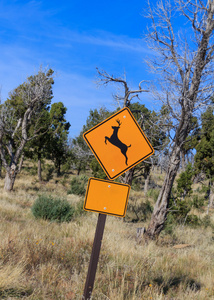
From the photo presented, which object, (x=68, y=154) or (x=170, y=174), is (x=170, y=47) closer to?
(x=170, y=174)

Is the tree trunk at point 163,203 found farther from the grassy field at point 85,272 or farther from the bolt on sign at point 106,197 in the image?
the bolt on sign at point 106,197

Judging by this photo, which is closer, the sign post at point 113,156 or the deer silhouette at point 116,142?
the sign post at point 113,156

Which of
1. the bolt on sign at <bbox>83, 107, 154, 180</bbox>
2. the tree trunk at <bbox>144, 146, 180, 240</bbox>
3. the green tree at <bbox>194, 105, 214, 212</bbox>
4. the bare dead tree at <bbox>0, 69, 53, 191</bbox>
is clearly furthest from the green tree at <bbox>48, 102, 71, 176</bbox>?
the bolt on sign at <bbox>83, 107, 154, 180</bbox>

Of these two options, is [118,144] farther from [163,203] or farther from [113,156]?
[163,203]

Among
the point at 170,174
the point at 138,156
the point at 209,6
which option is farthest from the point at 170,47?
the point at 138,156

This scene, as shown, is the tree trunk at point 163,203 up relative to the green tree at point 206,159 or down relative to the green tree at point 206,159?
down

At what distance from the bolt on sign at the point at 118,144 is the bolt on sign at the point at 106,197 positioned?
0.55ft

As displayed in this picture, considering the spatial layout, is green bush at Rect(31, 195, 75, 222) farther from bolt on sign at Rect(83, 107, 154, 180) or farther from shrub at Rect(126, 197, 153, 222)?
bolt on sign at Rect(83, 107, 154, 180)

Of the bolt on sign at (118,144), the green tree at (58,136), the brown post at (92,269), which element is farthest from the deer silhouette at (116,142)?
the green tree at (58,136)

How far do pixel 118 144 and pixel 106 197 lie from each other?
68cm

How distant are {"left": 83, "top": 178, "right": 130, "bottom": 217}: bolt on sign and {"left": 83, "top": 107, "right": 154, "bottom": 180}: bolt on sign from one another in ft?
0.55

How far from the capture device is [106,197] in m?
3.72

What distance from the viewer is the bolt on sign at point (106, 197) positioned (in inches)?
144

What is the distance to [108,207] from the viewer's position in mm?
3697
